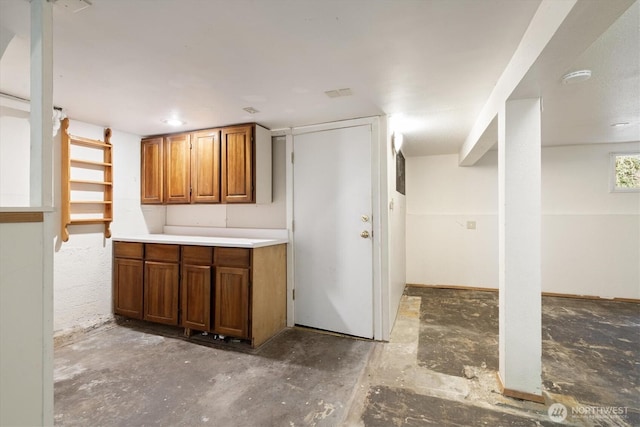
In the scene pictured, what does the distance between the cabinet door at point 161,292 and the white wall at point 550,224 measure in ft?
11.4

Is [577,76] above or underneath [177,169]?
above

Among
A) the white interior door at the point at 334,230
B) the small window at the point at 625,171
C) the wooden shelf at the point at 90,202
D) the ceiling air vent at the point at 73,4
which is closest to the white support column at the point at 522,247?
the white interior door at the point at 334,230

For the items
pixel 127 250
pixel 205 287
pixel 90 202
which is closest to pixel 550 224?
pixel 205 287

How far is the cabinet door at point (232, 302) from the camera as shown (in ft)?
8.37

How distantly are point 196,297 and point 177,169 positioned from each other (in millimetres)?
1434

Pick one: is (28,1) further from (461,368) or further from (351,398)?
(461,368)

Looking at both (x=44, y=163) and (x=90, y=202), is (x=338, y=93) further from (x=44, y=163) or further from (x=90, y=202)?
(x=90, y=202)

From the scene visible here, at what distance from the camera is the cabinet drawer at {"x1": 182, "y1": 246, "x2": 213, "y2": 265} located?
8.86ft

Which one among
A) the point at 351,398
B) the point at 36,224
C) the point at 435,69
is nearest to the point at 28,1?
the point at 36,224

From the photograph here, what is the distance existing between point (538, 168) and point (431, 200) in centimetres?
292

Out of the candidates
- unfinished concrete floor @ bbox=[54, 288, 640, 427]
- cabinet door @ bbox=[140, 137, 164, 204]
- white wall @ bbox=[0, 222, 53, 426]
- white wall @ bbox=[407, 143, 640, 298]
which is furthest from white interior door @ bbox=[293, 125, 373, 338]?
white wall @ bbox=[407, 143, 640, 298]

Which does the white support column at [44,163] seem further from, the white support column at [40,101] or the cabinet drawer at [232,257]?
the cabinet drawer at [232,257]

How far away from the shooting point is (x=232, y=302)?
2592 millimetres

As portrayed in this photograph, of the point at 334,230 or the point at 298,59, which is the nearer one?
the point at 298,59
